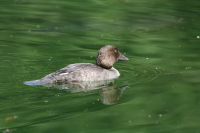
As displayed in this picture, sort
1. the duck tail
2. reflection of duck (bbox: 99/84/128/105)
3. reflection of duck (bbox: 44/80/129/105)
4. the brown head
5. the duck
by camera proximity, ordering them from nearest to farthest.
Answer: reflection of duck (bbox: 99/84/128/105), reflection of duck (bbox: 44/80/129/105), the duck tail, the duck, the brown head

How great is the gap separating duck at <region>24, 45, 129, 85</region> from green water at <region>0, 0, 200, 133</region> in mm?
302

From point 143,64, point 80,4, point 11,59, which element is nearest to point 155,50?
point 143,64

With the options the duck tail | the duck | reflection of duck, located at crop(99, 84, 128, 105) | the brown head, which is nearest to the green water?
reflection of duck, located at crop(99, 84, 128, 105)

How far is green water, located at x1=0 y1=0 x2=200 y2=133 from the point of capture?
25.1 ft

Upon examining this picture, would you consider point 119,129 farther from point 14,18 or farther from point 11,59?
point 14,18

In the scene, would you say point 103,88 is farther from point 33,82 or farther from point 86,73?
point 33,82

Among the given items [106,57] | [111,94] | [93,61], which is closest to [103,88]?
[111,94]

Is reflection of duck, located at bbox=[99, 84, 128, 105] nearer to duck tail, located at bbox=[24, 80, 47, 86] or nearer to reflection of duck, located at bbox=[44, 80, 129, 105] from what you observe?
reflection of duck, located at bbox=[44, 80, 129, 105]

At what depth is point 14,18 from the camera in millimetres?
16422

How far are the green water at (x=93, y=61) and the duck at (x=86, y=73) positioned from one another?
30cm

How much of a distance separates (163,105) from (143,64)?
300cm

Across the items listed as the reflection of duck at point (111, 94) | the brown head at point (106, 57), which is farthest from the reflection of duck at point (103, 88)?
the brown head at point (106, 57)

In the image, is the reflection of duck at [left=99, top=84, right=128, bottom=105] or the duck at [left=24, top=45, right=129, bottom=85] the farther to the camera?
the duck at [left=24, top=45, right=129, bottom=85]

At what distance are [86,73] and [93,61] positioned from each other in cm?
174
